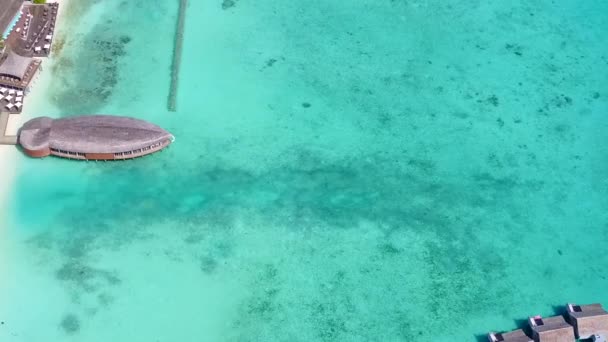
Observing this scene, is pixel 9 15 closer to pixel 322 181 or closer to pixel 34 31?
pixel 34 31

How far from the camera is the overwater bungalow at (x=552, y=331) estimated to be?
25578 mm

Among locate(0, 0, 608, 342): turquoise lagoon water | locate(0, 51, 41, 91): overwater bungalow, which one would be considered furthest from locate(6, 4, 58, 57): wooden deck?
locate(0, 51, 41, 91): overwater bungalow

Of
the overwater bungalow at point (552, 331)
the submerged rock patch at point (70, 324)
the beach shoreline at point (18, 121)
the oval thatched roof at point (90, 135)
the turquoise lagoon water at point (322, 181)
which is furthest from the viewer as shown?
the oval thatched roof at point (90, 135)

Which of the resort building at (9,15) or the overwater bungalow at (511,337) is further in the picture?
the resort building at (9,15)

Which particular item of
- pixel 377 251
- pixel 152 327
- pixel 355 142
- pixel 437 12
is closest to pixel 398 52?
pixel 437 12

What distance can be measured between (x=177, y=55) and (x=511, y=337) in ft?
78.8

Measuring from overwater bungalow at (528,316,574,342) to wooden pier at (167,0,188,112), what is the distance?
70.5 ft

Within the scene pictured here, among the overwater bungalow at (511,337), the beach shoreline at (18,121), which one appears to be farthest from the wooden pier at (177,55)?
the overwater bungalow at (511,337)

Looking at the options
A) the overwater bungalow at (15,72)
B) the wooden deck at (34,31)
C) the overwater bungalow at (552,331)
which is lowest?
the overwater bungalow at (552,331)

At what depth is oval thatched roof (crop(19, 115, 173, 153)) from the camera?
3095 cm

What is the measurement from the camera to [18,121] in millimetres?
33000

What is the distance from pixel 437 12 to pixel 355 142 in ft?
42.3

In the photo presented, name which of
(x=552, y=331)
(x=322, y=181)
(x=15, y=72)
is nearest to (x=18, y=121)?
(x=15, y=72)

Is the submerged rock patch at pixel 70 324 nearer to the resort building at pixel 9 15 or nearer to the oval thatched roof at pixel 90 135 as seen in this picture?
the oval thatched roof at pixel 90 135
